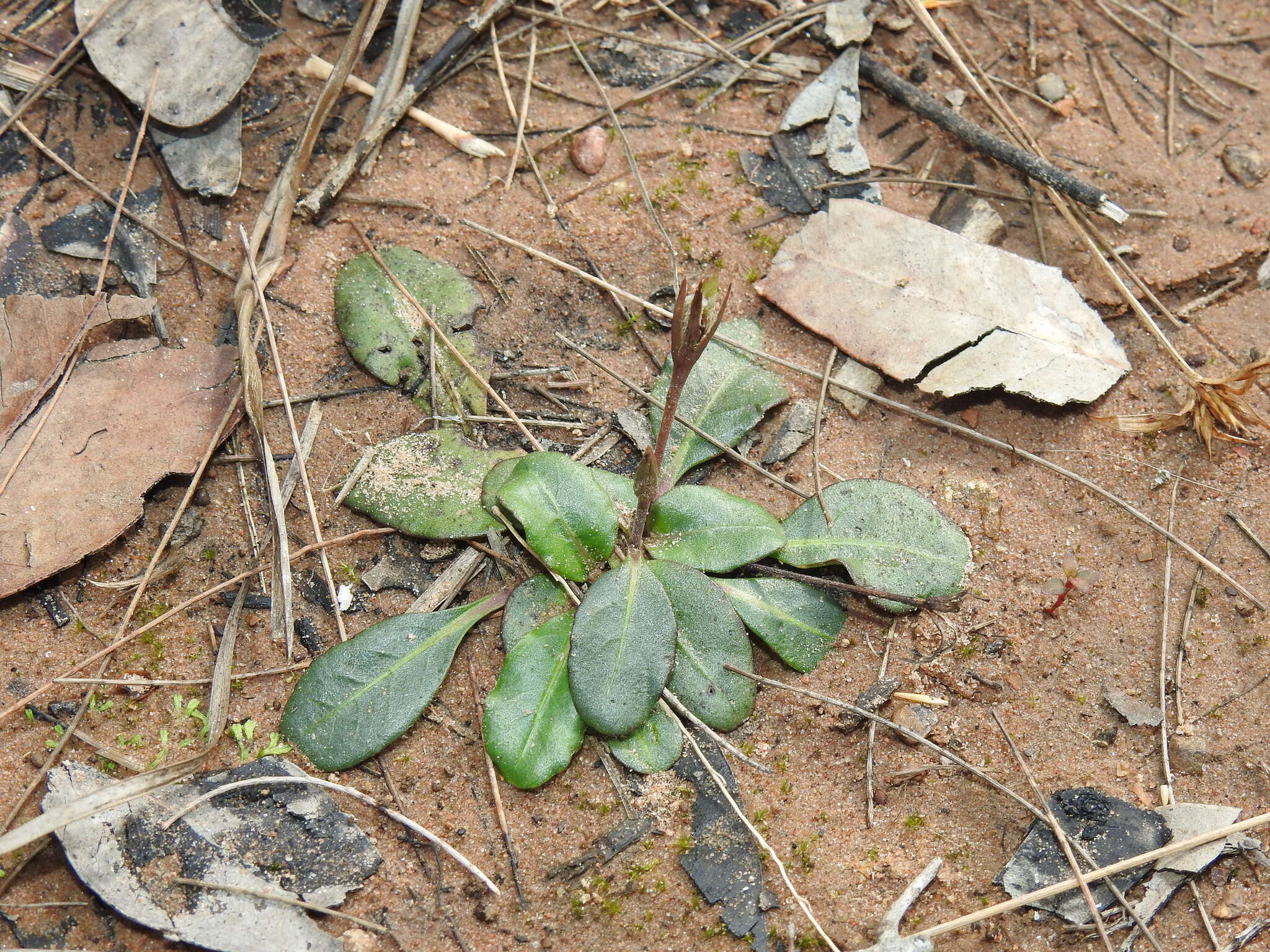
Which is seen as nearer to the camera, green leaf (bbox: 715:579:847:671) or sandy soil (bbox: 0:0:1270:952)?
sandy soil (bbox: 0:0:1270:952)

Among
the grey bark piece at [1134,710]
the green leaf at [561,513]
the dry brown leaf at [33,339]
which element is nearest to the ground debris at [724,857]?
the green leaf at [561,513]

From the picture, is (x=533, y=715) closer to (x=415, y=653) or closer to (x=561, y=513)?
(x=415, y=653)

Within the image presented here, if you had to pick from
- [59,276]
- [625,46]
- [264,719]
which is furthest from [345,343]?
[625,46]

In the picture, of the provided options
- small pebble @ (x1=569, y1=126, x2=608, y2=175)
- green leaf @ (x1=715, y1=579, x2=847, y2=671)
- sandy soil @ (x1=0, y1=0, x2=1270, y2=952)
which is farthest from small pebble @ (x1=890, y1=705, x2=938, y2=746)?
small pebble @ (x1=569, y1=126, x2=608, y2=175)

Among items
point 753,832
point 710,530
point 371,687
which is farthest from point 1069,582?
point 371,687

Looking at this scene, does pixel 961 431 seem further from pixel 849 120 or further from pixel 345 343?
pixel 345 343

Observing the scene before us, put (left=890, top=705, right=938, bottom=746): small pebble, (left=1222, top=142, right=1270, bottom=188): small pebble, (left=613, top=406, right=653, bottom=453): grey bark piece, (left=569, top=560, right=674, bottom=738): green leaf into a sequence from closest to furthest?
(left=569, top=560, right=674, bottom=738): green leaf → (left=890, top=705, right=938, bottom=746): small pebble → (left=613, top=406, right=653, bottom=453): grey bark piece → (left=1222, top=142, right=1270, bottom=188): small pebble

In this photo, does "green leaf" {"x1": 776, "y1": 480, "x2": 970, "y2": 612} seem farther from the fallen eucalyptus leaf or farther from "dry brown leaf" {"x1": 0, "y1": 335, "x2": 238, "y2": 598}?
"dry brown leaf" {"x1": 0, "y1": 335, "x2": 238, "y2": 598}

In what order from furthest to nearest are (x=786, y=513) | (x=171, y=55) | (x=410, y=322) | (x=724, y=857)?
(x=171, y=55), (x=410, y=322), (x=786, y=513), (x=724, y=857)
